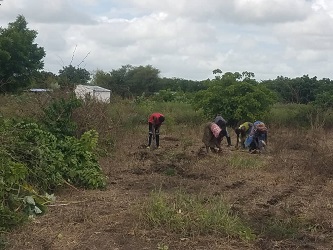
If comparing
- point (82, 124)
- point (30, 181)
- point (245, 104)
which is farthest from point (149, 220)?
point (245, 104)

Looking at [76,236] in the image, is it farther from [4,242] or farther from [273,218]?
[273,218]

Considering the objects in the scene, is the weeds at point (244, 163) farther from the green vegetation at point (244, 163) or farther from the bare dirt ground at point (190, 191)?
the bare dirt ground at point (190, 191)

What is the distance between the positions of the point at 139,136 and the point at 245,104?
16.9 feet

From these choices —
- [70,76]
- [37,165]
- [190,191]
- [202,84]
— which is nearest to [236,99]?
[202,84]

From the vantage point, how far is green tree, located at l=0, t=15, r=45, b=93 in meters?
31.3

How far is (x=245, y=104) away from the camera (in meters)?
22.5

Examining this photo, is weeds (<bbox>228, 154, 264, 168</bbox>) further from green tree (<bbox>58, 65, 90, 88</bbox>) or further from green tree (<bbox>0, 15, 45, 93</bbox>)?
green tree (<bbox>0, 15, 45, 93</bbox>)

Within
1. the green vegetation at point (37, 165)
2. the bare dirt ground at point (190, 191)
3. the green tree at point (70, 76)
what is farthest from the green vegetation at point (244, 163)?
the green tree at point (70, 76)

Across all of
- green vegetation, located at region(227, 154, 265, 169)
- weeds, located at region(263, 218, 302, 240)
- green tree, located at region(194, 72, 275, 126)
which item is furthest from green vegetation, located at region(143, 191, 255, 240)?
green tree, located at region(194, 72, 275, 126)

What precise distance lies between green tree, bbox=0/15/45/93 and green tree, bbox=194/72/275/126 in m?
12.0

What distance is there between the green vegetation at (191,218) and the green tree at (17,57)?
958 inches

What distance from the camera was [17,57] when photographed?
3244 centimetres

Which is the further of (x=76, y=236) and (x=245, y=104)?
(x=245, y=104)

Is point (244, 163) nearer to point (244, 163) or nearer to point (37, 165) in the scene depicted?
point (244, 163)
